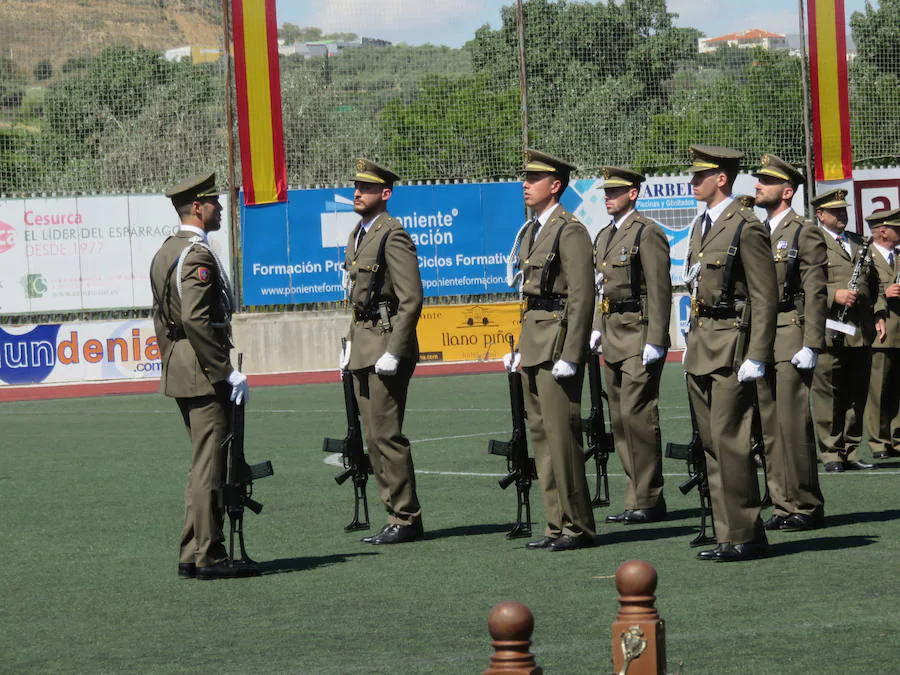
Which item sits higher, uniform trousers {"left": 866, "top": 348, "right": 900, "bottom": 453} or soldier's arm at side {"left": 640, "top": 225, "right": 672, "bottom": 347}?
soldier's arm at side {"left": 640, "top": 225, "right": 672, "bottom": 347}

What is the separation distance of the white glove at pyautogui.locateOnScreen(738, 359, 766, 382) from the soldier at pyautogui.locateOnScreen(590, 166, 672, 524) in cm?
158

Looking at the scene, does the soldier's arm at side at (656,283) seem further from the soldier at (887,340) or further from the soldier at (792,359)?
the soldier at (887,340)

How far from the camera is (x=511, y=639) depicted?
3916mm

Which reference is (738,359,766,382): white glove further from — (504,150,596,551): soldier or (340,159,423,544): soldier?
(340,159,423,544): soldier

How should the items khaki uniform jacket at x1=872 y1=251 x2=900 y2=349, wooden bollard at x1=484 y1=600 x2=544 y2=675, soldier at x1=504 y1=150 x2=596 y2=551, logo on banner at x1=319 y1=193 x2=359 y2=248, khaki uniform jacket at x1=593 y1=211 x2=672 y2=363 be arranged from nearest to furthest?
wooden bollard at x1=484 y1=600 x2=544 y2=675
soldier at x1=504 y1=150 x2=596 y2=551
khaki uniform jacket at x1=593 y1=211 x2=672 y2=363
khaki uniform jacket at x1=872 y1=251 x2=900 y2=349
logo on banner at x1=319 y1=193 x2=359 y2=248

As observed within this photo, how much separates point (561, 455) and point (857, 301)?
181 inches

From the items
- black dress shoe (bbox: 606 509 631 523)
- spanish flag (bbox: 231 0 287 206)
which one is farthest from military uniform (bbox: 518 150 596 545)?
spanish flag (bbox: 231 0 287 206)

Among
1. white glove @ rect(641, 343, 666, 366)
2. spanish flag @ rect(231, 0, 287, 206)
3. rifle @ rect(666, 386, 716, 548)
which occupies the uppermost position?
spanish flag @ rect(231, 0, 287, 206)

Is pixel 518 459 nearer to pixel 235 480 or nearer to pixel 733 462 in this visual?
pixel 733 462

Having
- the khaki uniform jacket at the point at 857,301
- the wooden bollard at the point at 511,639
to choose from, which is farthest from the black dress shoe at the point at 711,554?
the khaki uniform jacket at the point at 857,301

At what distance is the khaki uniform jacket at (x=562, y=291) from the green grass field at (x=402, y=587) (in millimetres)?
1105

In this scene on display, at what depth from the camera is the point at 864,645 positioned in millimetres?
6352

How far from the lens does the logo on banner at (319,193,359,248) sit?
24.8 m

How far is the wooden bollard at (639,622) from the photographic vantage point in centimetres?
425
